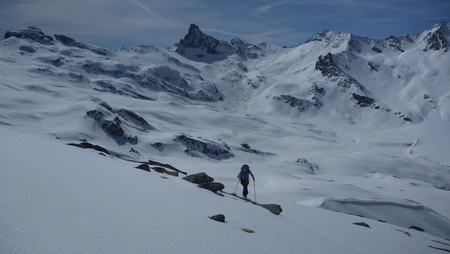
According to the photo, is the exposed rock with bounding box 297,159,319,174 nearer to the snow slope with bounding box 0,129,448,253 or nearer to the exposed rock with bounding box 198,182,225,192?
the exposed rock with bounding box 198,182,225,192

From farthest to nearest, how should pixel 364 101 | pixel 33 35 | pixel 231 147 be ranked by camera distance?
pixel 364 101 < pixel 33 35 < pixel 231 147

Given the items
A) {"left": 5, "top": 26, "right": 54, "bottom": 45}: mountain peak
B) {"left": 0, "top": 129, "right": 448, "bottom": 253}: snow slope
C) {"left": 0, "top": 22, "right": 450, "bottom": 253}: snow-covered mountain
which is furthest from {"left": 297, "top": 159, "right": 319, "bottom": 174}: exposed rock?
{"left": 5, "top": 26, "right": 54, "bottom": 45}: mountain peak

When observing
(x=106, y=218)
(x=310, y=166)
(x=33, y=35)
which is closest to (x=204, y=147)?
(x=310, y=166)

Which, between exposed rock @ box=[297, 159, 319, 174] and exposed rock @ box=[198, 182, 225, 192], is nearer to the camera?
exposed rock @ box=[198, 182, 225, 192]

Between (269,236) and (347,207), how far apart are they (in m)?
21.5

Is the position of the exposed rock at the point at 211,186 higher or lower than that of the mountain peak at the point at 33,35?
lower

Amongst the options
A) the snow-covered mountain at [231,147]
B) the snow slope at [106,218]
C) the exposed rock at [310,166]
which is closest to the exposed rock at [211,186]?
the snow-covered mountain at [231,147]

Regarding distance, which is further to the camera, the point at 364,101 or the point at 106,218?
the point at 364,101

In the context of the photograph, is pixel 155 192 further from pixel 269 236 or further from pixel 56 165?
pixel 269 236

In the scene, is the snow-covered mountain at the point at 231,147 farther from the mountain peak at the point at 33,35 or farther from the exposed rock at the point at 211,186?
the exposed rock at the point at 211,186

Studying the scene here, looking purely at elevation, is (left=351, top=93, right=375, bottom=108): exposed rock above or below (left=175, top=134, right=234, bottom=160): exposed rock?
above

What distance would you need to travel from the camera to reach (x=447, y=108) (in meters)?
179

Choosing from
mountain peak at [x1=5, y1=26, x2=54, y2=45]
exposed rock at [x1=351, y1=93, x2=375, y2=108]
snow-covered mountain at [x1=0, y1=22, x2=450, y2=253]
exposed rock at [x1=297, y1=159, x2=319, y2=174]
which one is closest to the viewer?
snow-covered mountain at [x1=0, y1=22, x2=450, y2=253]

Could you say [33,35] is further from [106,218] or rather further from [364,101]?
[364,101]
